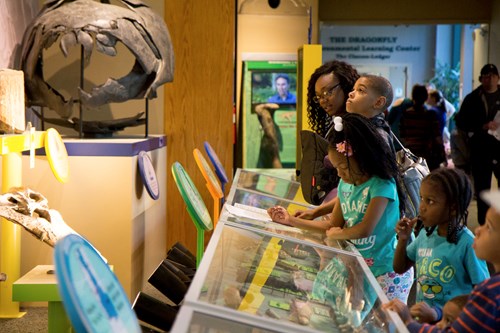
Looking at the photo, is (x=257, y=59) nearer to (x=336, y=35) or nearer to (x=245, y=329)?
(x=245, y=329)

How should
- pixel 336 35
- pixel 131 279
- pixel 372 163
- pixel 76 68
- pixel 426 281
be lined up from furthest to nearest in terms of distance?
1. pixel 336 35
2. pixel 76 68
3. pixel 131 279
4. pixel 372 163
5. pixel 426 281

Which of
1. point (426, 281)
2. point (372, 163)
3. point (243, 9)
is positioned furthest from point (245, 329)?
point (243, 9)

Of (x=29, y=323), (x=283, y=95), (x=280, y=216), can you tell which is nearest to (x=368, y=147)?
(x=280, y=216)

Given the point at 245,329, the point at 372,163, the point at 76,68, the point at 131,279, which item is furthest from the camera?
the point at 76,68

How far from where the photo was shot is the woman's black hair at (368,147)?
11.2 feet

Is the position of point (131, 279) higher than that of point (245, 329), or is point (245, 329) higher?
point (245, 329)

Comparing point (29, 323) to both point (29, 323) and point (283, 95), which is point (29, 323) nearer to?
point (29, 323)

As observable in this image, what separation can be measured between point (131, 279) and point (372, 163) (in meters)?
2.54

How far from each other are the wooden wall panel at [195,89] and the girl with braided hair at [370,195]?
12.4 ft

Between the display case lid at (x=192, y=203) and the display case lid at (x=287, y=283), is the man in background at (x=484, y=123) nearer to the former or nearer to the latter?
the display case lid at (x=192, y=203)

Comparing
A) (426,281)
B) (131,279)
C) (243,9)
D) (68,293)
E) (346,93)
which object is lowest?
(131,279)

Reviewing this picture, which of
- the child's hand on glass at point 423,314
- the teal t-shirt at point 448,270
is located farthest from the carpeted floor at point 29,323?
the child's hand on glass at point 423,314

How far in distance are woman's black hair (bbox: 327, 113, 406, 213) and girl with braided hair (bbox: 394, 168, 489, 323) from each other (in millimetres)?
509

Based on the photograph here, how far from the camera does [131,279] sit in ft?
18.2
